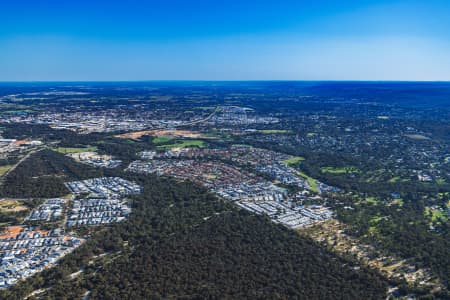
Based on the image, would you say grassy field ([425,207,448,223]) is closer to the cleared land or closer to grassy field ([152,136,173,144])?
grassy field ([152,136,173,144])

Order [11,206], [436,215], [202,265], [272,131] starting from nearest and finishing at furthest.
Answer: [202,265] < [436,215] < [11,206] < [272,131]

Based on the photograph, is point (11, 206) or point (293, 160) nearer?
point (11, 206)

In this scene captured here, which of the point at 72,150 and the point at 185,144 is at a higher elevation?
the point at 185,144

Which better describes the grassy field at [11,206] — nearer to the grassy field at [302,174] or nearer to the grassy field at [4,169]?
the grassy field at [4,169]

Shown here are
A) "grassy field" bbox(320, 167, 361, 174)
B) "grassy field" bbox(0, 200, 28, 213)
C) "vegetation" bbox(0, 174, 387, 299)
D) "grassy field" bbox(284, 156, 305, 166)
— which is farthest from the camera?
"grassy field" bbox(284, 156, 305, 166)

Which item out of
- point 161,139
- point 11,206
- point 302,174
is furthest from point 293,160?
point 11,206

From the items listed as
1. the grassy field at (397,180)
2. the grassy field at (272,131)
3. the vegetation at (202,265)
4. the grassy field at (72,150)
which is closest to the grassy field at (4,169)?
the grassy field at (72,150)

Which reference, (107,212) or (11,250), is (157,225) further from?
(11,250)

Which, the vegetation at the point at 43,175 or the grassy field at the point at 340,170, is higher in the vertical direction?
the vegetation at the point at 43,175

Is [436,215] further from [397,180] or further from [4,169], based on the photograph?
[4,169]

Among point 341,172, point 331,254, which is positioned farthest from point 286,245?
point 341,172

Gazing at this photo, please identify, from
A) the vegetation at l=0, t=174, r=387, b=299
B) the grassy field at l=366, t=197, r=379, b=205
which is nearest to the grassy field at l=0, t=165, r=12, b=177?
the vegetation at l=0, t=174, r=387, b=299
